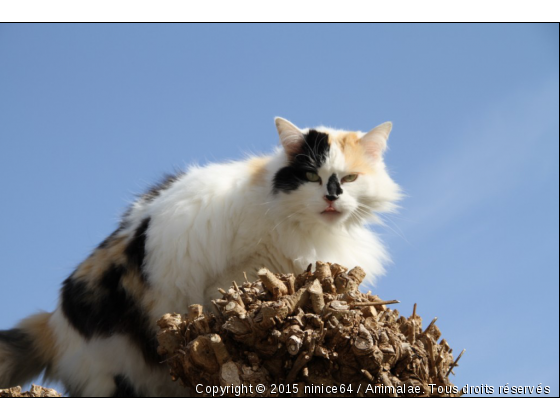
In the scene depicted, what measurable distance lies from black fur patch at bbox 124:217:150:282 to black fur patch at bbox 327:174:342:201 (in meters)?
1.14

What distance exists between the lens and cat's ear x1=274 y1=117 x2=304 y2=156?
13.6ft

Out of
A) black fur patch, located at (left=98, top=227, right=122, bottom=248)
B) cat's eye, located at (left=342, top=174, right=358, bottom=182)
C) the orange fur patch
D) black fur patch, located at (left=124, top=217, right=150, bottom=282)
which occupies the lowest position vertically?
black fur patch, located at (left=124, top=217, right=150, bottom=282)

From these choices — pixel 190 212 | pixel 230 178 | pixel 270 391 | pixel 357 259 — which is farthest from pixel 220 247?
pixel 270 391

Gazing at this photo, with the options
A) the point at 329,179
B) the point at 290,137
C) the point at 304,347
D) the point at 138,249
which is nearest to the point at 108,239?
the point at 138,249

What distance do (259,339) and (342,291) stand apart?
0.49 metres

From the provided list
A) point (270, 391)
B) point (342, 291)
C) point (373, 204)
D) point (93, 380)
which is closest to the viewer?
point (270, 391)

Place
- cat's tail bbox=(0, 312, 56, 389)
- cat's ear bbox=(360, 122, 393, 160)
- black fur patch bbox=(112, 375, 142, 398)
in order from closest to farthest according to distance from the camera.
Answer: black fur patch bbox=(112, 375, 142, 398)
cat's tail bbox=(0, 312, 56, 389)
cat's ear bbox=(360, 122, 393, 160)

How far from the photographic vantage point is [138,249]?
4.00 meters

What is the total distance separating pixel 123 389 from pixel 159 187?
137 centimetres

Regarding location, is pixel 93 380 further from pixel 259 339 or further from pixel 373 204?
pixel 373 204

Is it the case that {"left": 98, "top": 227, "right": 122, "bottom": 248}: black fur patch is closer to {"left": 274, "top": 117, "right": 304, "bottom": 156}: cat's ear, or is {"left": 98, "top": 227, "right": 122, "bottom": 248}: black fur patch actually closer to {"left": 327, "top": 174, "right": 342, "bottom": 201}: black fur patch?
{"left": 274, "top": 117, "right": 304, "bottom": 156}: cat's ear

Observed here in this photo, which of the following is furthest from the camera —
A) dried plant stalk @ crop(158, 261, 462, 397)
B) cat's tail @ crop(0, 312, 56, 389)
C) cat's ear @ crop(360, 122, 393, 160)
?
cat's ear @ crop(360, 122, 393, 160)

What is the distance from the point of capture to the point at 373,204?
13.6 feet

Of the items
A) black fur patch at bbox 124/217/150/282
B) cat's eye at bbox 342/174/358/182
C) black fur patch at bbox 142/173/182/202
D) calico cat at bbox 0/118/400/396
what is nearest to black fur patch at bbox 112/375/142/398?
calico cat at bbox 0/118/400/396
